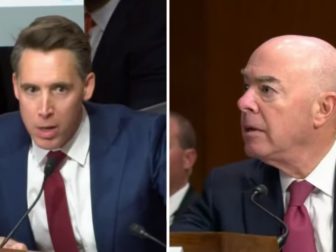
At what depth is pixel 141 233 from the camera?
1.88m

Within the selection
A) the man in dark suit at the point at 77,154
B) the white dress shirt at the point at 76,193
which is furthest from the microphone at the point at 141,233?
the white dress shirt at the point at 76,193

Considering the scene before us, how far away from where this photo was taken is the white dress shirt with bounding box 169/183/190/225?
74.0 inches

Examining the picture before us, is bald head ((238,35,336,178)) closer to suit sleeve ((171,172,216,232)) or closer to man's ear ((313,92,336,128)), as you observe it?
man's ear ((313,92,336,128))

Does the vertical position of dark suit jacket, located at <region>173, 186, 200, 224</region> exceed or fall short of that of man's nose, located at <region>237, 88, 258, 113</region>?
it falls short

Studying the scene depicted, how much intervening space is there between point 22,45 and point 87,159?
38cm

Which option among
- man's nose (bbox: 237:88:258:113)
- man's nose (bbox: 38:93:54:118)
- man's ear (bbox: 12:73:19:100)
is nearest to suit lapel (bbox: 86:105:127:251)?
man's nose (bbox: 38:93:54:118)

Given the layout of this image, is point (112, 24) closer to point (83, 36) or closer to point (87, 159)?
point (83, 36)

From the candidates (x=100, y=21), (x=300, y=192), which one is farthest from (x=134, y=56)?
(x=300, y=192)

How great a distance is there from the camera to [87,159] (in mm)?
1939

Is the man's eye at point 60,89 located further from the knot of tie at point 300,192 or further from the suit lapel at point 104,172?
the knot of tie at point 300,192

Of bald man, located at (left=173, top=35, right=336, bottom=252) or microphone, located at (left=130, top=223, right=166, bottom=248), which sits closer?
bald man, located at (left=173, top=35, right=336, bottom=252)

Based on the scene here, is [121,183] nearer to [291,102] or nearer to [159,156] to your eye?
[159,156]

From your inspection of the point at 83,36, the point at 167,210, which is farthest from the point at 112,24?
the point at 167,210

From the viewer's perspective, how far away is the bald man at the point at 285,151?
1765 mm
